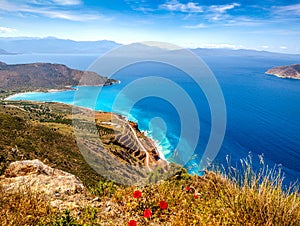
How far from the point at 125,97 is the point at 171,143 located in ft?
220

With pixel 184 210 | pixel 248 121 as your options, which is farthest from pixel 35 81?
pixel 184 210

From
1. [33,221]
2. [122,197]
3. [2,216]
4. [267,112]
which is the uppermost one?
[2,216]

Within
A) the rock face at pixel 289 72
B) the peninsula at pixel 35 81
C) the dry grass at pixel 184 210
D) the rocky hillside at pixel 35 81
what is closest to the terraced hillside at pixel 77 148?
the dry grass at pixel 184 210

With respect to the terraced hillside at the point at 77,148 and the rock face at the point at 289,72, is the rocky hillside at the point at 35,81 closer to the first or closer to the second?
the rock face at the point at 289,72

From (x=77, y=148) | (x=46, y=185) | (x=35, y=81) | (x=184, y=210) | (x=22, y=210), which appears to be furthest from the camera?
(x=35, y=81)

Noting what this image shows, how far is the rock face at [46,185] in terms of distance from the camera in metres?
4.02

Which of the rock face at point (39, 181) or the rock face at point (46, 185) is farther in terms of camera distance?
the rock face at point (39, 181)

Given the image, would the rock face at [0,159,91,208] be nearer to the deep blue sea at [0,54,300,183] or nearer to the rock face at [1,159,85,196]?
the rock face at [1,159,85,196]

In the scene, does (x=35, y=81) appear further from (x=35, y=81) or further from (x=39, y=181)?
(x=39, y=181)

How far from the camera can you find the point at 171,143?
6938cm

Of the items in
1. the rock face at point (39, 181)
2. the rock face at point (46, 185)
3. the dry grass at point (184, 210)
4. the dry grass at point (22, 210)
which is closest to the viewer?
the dry grass at point (22, 210)

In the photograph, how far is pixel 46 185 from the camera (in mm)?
4812

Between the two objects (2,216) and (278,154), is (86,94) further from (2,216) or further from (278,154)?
(2,216)

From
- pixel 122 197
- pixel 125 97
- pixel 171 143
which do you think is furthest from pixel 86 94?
pixel 122 197
